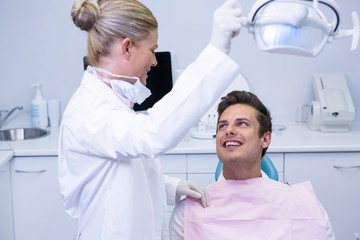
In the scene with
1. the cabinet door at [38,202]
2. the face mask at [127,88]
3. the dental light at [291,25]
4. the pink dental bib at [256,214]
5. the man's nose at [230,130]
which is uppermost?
the dental light at [291,25]

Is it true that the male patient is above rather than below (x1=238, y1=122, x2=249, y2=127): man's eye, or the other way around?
below

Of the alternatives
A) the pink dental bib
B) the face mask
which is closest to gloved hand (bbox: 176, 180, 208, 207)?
the pink dental bib

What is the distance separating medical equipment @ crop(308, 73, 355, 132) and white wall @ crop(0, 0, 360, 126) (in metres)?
0.13

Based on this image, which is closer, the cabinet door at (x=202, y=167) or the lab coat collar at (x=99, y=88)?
the lab coat collar at (x=99, y=88)

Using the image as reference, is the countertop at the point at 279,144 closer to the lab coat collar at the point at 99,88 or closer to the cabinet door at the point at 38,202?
the cabinet door at the point at 38,202

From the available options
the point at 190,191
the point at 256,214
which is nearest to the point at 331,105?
the point at 256,214

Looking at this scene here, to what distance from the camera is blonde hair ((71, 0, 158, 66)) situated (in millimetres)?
1105

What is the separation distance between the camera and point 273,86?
2.88 metres

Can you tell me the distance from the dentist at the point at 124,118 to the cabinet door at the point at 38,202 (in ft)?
3.99

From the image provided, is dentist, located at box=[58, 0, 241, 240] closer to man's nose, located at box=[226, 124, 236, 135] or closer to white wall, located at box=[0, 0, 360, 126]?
man's nose, located at box=[226, 124, 236, 135]

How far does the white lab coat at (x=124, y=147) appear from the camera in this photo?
930 mm

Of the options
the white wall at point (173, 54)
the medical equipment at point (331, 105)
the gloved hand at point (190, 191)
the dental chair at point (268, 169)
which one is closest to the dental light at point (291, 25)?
the gloved hand at point (190, 191)

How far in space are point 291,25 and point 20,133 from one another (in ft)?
7.91

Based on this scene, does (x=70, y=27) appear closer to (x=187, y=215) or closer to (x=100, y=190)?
(x=187, y=215)
